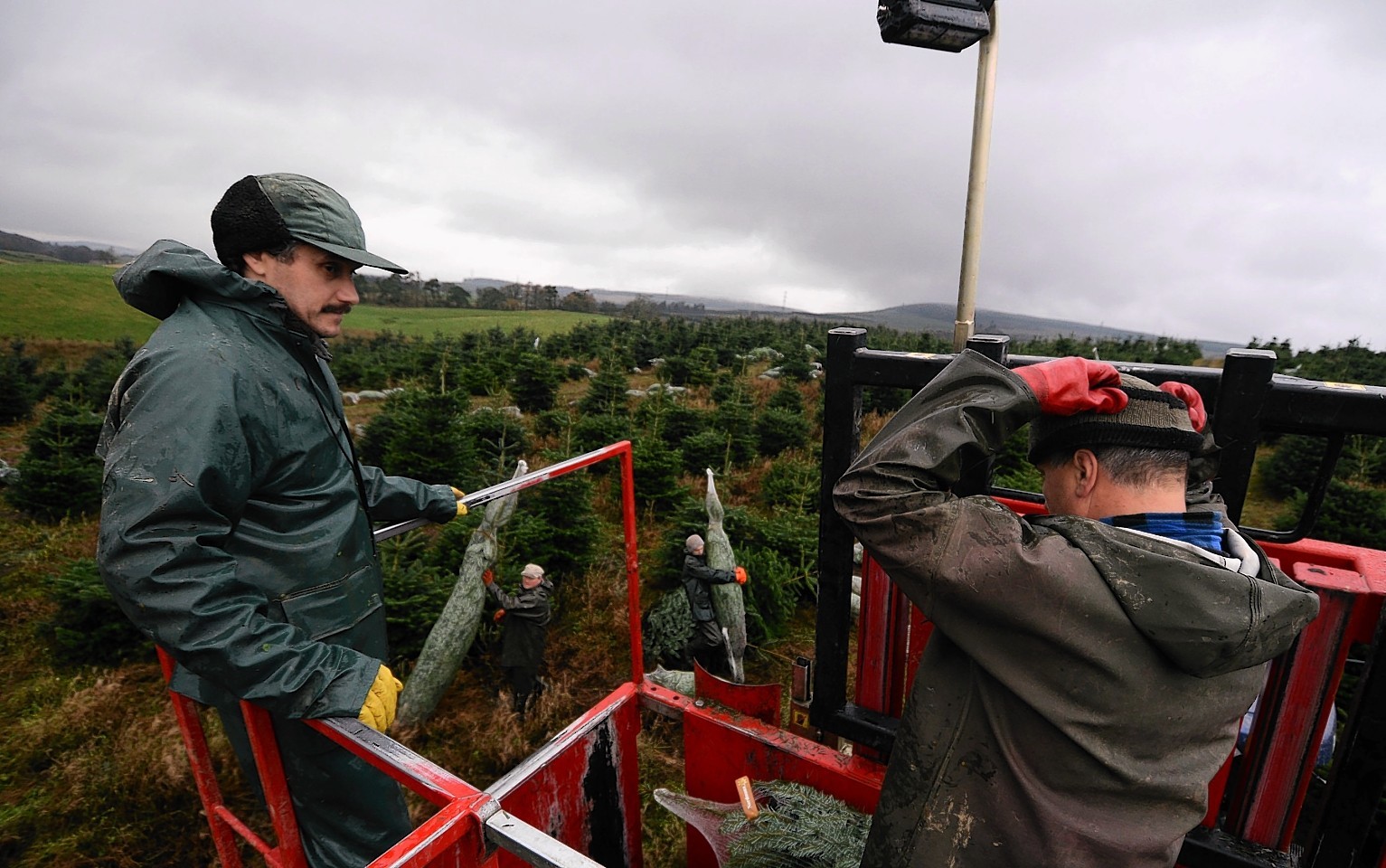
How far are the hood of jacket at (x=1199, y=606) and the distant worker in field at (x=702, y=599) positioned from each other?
11.6 ft

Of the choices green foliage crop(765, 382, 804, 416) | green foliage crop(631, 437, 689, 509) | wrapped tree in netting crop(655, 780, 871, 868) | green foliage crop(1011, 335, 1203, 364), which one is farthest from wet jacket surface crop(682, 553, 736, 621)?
green foliage crop(1011, 335, 1203, 364)

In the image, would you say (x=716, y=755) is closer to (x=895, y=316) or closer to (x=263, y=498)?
(x=263, y=498)

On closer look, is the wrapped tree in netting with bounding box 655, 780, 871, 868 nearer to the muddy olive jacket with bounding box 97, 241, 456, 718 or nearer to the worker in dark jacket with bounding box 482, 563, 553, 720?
the muddy olive jacket with bounding box 97, 241, 456, 718

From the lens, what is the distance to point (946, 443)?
132cm

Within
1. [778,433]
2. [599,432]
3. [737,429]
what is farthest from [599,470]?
[778,433]

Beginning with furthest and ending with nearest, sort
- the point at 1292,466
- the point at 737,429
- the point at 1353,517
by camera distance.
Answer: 1. the point at 737,429
2. the point at 1292,466
3. the point at 1353,517

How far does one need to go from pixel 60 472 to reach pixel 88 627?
3615 mm

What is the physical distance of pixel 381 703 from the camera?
159 centimetres

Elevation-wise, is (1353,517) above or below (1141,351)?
below

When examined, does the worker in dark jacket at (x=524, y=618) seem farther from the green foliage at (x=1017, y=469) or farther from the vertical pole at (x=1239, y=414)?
the green foliage at (x=1017, y=469)

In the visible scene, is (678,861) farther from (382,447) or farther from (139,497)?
(382,447)

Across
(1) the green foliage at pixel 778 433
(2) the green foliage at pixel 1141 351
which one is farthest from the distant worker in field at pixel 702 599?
(2) the green foliage at pixel 1141 351

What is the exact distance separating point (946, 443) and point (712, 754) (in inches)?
84.3

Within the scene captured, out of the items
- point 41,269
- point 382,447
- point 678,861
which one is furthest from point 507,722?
point 41,269
